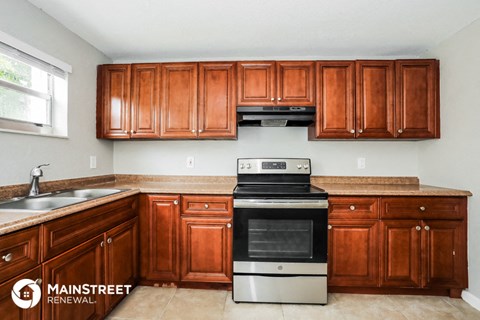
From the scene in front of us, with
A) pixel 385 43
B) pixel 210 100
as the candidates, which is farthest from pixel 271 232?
pixel 385 43

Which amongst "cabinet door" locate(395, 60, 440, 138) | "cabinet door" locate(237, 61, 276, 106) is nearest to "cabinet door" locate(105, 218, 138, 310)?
"cabinet door" locate(237, 61, 276, 106)

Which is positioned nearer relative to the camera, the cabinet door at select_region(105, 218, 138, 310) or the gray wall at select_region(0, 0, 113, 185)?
the gray wall at select_region(0, 0, 113, 185)

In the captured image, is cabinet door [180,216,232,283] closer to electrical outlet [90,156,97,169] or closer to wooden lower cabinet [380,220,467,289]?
electrical outlet [90,156,97,169]

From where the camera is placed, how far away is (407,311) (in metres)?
1.98

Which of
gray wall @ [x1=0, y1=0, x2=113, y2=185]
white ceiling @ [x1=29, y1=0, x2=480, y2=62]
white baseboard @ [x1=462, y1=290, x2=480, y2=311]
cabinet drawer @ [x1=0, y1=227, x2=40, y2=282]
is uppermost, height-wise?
white ceiling @ [x1=29, y1=0, x2=480, y2=62]

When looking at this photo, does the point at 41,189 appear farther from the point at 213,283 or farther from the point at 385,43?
the point at 385,43

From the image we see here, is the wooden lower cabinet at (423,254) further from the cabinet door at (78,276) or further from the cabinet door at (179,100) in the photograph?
the cabinet door at (78,276)

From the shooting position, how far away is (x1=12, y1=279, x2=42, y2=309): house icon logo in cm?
111

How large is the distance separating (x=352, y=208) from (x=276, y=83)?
134 cm

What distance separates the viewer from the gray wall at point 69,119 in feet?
5.64

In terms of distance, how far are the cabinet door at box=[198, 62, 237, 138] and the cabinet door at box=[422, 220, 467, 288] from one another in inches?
74.3

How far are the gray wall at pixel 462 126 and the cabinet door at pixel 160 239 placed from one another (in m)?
2.45

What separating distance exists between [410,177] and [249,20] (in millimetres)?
2298

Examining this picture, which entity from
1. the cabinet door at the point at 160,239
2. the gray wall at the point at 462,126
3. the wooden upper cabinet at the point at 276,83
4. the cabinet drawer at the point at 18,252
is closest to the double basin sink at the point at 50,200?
the cabinet drawer at the point at 18,252
